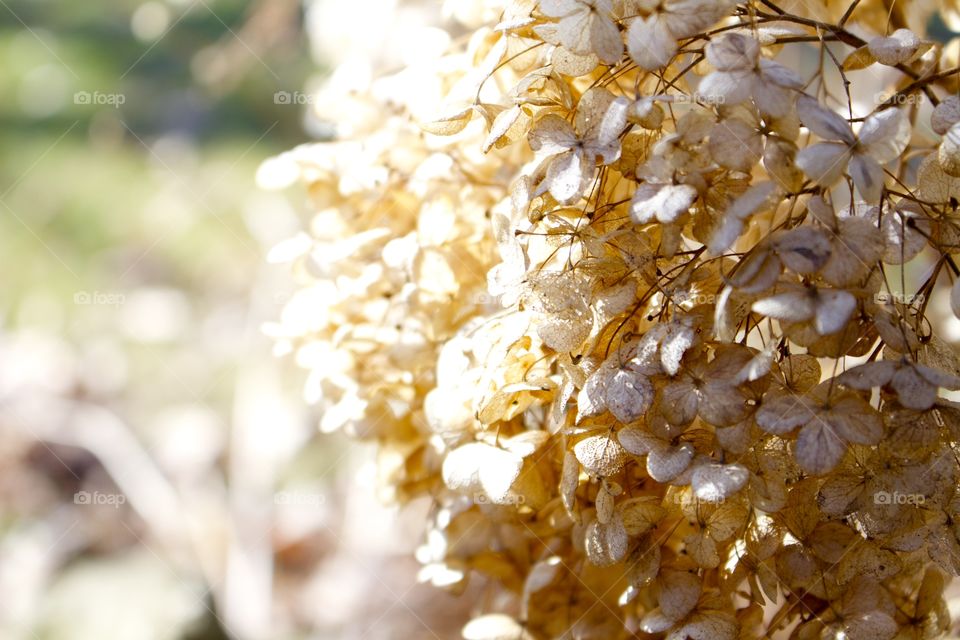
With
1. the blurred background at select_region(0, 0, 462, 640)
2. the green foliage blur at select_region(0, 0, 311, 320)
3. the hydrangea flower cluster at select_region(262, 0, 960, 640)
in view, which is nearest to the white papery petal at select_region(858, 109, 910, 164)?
the hydrangea flower cluster at select_region(262, 0, 960, 640)

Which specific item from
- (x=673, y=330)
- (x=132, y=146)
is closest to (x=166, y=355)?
(x=132, y=146)

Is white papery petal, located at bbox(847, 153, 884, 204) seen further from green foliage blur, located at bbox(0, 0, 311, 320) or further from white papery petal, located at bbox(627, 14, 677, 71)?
green foliage blur, located at bbox(0, 0, 311, 320)

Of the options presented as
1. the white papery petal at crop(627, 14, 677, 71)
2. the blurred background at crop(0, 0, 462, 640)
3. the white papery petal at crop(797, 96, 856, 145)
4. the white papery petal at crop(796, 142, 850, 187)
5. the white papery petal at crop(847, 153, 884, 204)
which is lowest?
the blurred background at crop(0, 0, 462, 640)

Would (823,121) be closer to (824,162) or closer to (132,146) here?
(824,162)

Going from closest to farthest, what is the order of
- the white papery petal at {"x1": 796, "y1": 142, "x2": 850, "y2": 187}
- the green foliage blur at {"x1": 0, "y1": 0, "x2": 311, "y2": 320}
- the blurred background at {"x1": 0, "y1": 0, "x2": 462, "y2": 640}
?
the white papery petal at {"x1": 796, "y1": 142, "x2": 850, "y2": 187} → the blurred background at {"x1": 0, "y1": 0, "x2": 462, "y2": 640} → the green foliage blur at {"x1": 0, "y1": 0, "x2": 311, "y2": 320}

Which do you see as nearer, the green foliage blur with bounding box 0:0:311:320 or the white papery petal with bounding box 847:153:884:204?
the white papery petal with bounding box 847:153:884:204

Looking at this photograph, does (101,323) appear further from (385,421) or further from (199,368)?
(385,421)

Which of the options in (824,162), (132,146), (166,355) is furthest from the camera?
(132,146)

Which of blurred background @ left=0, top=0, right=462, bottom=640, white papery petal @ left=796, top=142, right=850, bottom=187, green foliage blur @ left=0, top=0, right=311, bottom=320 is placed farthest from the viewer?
green foliage blur @ left=0, top=0, right=311, bottom=320
